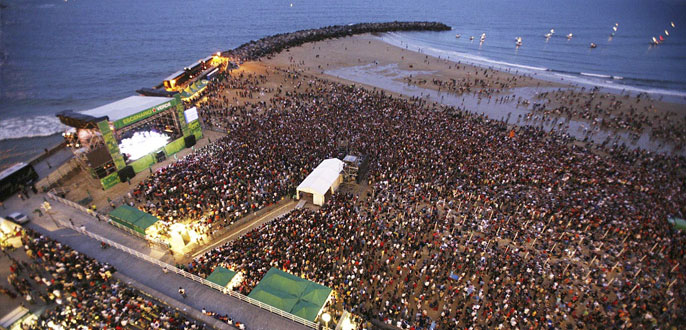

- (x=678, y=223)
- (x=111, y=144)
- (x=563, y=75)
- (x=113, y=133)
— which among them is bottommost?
(x=678, y=223)

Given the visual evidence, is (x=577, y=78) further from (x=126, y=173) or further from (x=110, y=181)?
(x=110, y=181)

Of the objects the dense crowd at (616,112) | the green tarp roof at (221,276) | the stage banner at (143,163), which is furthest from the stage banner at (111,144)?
the dense crowd at (616,112)

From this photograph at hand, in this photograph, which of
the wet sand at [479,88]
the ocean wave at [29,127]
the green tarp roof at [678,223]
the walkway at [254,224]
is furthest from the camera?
the ocean wave at [29,127]

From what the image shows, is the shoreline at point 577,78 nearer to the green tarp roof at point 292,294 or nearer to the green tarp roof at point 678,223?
the green tarp roof at point 678,223

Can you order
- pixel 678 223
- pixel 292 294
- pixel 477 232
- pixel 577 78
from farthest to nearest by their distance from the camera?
pixel 577 78 → pixel 678 223 → pixel 477 232 → pixel 292 294

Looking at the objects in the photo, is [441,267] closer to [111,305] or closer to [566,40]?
[111,305]

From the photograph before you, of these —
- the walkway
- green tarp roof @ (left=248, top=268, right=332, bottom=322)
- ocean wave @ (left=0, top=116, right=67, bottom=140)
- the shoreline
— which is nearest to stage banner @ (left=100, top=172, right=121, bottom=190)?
the walkway

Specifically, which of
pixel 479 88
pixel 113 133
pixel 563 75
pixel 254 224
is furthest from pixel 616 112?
pixel 113 133

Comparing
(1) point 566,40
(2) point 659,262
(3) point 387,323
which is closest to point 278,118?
(3) point 387,323
